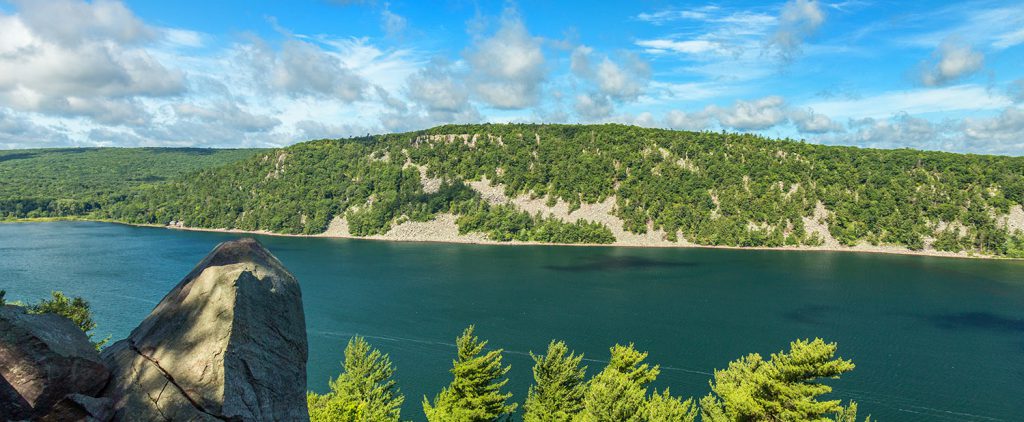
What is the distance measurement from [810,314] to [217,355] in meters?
87.2

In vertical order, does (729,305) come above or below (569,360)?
below

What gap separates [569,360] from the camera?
31359 mm

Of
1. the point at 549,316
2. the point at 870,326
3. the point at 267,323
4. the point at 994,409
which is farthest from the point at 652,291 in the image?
the point at 267,323

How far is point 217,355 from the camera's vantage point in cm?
1108

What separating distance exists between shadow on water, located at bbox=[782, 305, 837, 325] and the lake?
1.83ft

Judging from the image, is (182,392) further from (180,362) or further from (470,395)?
(470,395)

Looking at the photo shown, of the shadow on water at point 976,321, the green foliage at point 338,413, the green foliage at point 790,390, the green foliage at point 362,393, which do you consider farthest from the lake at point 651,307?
the green foliage at point 790,390

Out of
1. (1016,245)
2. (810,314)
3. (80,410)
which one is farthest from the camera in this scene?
(1016,245)

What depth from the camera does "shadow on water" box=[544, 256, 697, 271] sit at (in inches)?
4811

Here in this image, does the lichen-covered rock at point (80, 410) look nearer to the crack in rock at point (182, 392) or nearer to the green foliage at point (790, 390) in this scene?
the crack in rock at point (182, 392)

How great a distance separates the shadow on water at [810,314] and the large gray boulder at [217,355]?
79389mm

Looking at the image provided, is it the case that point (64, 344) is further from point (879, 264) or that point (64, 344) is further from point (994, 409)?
point (879, 264)

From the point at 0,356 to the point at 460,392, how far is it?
22.8 metres

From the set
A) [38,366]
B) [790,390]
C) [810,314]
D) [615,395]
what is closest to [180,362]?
[38,366]
